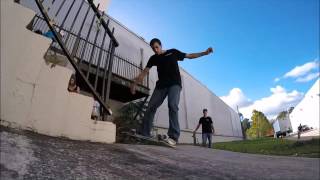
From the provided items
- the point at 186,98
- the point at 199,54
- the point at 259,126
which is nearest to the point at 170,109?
the point at 199,54

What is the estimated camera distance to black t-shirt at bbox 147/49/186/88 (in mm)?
4930

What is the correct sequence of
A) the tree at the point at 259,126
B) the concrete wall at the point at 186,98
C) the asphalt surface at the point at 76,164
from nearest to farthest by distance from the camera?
the asphalt surface at the point at 76,164 < the concrete wall at the point at 186,98 < the tree at the point at 259,126

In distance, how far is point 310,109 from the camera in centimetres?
4603

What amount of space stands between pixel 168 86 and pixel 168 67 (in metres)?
0.33

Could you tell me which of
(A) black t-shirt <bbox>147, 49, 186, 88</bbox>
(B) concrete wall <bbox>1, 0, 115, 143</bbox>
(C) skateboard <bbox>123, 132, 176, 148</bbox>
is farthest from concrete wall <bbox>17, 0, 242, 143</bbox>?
(B) concrete wall <bbox>1, 0, 115, 143</bbox>

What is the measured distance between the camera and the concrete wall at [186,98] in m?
16.7

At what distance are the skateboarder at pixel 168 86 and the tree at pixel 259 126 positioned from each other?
60.5m

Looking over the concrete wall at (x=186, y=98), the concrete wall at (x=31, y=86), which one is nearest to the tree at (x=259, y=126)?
the concrete wall at (x=186, y=98)

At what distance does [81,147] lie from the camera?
2.92 metres

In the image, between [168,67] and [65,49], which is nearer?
[65,49]

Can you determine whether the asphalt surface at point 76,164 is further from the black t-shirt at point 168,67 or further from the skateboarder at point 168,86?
the black t-shirt at point 168,67

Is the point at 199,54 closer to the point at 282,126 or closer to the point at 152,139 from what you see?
the point at 152,139

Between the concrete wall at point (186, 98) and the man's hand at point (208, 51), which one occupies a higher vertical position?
the concrete wall at point (186, 98)

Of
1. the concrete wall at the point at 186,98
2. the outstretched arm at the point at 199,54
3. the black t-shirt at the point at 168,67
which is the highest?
the concrete wall at the point at 186,98
